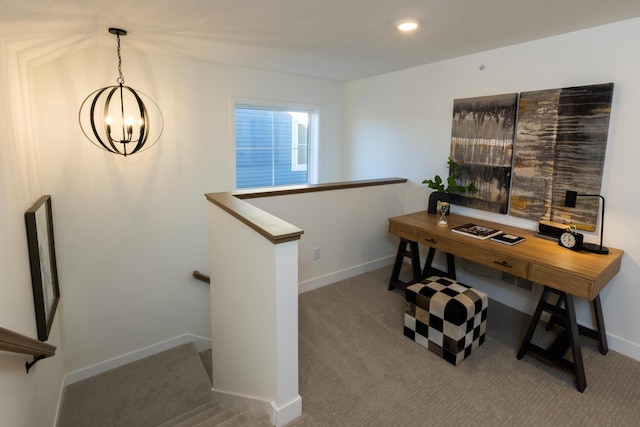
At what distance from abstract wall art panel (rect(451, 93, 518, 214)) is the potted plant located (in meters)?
0.05

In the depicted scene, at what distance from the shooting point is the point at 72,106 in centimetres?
293

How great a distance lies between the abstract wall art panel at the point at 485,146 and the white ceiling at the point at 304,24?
1.52 ft

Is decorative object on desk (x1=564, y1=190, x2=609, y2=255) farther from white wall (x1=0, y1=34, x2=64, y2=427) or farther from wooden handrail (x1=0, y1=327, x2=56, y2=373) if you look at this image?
white wall (x1=0, y1=34, x2=64, y2=427)

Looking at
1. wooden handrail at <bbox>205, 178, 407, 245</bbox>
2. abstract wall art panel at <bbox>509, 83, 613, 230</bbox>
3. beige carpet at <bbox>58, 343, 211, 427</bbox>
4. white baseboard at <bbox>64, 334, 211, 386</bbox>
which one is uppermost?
abstract wall art panel at <bbox>509, 83, 613, 230</bbox>

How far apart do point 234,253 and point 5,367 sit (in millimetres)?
1126

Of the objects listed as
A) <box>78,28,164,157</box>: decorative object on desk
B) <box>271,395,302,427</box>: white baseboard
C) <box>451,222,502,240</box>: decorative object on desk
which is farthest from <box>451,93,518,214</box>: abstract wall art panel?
<box>78,28,164,157</box>: decorative object on desk

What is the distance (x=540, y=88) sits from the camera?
2609 mm

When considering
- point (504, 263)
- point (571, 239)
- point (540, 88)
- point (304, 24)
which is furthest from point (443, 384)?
point (304, 24)

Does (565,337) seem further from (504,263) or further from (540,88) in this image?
(540,88)

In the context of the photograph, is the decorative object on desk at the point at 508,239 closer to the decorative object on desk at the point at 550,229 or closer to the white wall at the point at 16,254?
the decorative object on desk at the point at 550,229

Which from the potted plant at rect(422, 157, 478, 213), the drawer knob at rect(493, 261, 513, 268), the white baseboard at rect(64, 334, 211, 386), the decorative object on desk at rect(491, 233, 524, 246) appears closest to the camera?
the drawer knob at rect(493, 261, 513, 268)

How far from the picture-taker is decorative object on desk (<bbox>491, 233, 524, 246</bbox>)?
2.46m

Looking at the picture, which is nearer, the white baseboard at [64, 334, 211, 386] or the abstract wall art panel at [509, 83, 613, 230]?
the abstract wall art panel at [509, 83, 613, 230]

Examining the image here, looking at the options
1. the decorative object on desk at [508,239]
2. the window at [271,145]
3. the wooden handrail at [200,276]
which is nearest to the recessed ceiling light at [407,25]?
the decorative object on desk at [508,239]
